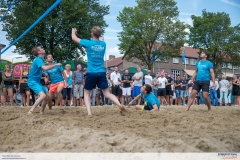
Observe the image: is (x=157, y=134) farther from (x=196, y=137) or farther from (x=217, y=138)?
(x=217, y=138)

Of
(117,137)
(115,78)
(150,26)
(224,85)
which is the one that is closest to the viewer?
(117,137)

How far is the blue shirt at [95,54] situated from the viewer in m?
4.92

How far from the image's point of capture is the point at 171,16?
28.6 ft

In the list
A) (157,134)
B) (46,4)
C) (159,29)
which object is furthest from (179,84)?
(157,134)

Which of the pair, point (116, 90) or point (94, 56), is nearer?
point (94, 56)

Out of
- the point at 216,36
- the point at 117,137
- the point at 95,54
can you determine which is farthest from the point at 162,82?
the point at 117,137

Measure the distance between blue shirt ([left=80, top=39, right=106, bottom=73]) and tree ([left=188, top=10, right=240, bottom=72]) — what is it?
2542 mm

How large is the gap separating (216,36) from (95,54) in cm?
368

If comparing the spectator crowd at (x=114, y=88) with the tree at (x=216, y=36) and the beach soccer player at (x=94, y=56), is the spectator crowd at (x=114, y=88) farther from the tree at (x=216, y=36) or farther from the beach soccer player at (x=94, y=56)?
the beach soccer player at (x=94, y=56)

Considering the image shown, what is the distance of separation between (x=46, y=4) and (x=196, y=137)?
8498 mm

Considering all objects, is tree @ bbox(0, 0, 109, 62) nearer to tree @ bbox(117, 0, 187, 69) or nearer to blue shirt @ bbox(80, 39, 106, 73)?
tree @ bbox(117, 0, 187, 69)

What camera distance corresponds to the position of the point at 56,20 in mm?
10703

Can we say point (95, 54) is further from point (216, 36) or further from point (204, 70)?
point (216, 36)

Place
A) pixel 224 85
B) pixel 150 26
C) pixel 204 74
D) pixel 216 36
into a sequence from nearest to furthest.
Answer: pixel 204 74 → pixel 216 36 → pixel 150 26 → pixel 224 85
